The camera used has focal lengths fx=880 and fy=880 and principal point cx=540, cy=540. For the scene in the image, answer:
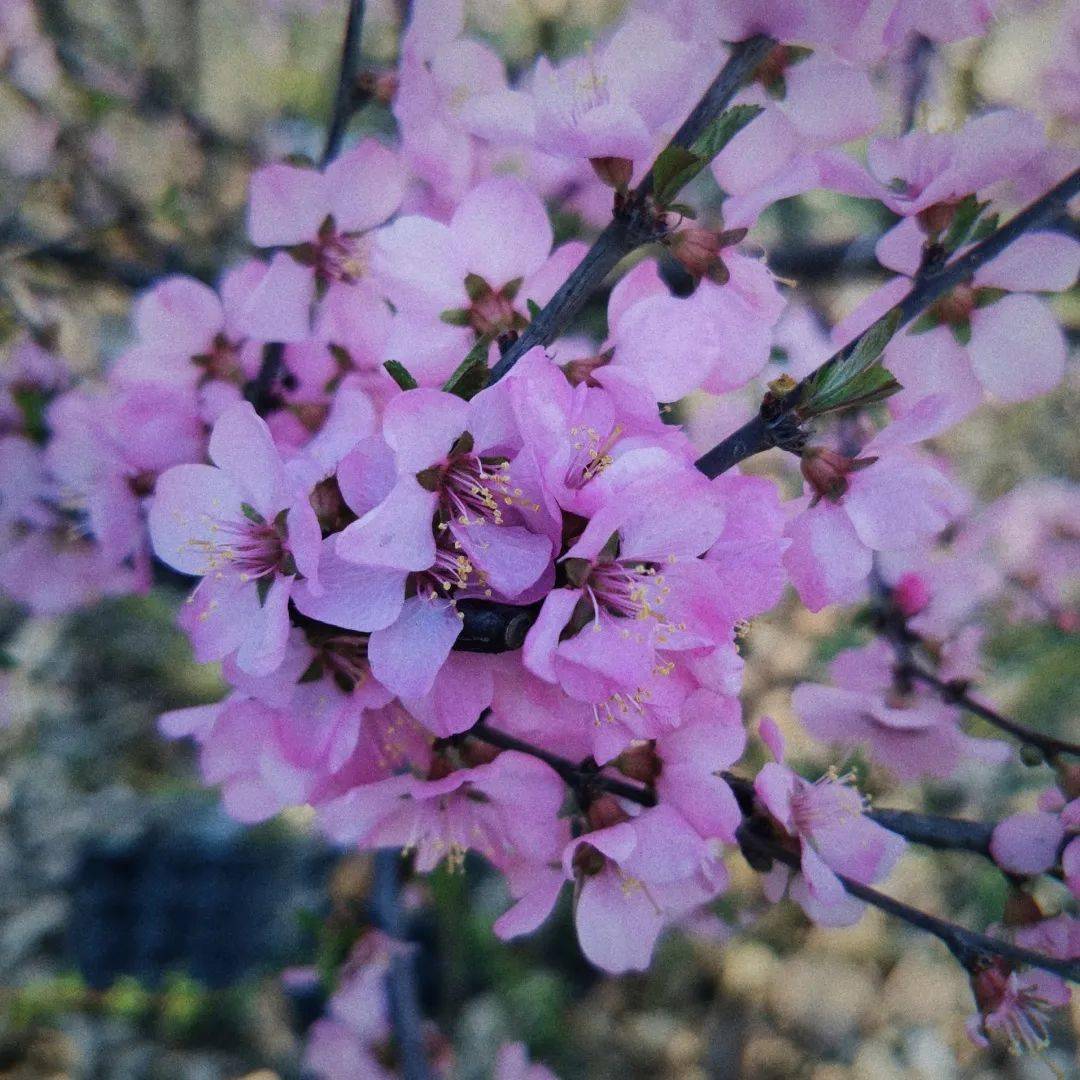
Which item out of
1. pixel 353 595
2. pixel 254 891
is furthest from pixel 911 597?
pixel 254 891

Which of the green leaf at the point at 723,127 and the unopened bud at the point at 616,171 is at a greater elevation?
the green leaf at the point at 723,127

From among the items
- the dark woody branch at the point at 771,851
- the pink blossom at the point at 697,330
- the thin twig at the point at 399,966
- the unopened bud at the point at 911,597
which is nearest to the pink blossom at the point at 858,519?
the pink blossom at the point at 697,330

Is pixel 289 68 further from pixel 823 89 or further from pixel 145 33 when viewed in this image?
pixel 823 89

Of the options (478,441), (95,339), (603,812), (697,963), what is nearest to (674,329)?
(478,441)

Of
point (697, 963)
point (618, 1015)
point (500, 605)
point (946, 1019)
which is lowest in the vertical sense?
point (618, 1015)

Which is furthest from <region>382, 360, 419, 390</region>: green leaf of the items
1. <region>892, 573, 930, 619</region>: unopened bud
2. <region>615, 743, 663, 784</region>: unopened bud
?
<region>892, 573, 930, 619</region>: unopened bud

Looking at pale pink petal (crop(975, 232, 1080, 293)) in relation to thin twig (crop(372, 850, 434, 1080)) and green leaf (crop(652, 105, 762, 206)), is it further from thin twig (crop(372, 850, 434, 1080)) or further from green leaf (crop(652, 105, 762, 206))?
thin twig (crop(372, 850, 434, 1080))

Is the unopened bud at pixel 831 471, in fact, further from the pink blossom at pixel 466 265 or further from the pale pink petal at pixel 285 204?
the pale pink petal at pixel 285 204
